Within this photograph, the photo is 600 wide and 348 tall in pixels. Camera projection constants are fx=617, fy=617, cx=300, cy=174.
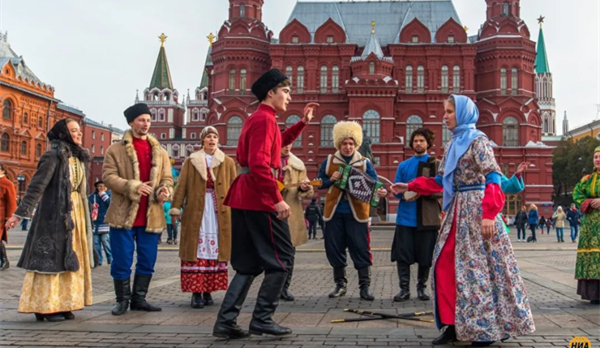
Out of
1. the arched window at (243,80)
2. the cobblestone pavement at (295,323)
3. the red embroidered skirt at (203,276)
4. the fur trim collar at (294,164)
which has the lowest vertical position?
the cobblestone pavement at (295,323)

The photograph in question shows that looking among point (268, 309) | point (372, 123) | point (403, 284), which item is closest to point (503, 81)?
point (372, 123)

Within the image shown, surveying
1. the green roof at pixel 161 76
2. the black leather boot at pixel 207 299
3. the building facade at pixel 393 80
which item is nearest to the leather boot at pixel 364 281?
the black leather boot at pixel 207 299

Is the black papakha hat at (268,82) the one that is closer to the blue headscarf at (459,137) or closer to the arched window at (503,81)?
the blue headscarf at (459,137)

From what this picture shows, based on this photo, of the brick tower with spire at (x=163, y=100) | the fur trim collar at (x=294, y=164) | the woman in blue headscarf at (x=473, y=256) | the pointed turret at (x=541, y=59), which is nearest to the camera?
the woman in blue headscarf at (x=473, y=256)

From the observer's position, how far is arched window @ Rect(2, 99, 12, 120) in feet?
175

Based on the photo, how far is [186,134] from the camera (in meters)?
89.7

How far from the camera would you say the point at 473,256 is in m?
4.71

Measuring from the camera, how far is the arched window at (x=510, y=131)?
5312cm

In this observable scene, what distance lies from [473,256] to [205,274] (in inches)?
126

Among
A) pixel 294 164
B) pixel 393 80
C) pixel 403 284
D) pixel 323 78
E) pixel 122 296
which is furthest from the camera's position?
pixel 323 78

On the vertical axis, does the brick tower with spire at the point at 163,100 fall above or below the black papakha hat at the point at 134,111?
above

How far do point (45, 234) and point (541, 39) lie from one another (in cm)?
10784

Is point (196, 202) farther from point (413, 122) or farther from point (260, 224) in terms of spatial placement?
point (413, 122)

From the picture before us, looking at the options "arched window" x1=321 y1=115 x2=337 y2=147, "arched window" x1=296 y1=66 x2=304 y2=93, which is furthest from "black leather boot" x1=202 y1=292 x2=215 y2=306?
"arched window" x1=296 y1=66 x2=304 y2=93
